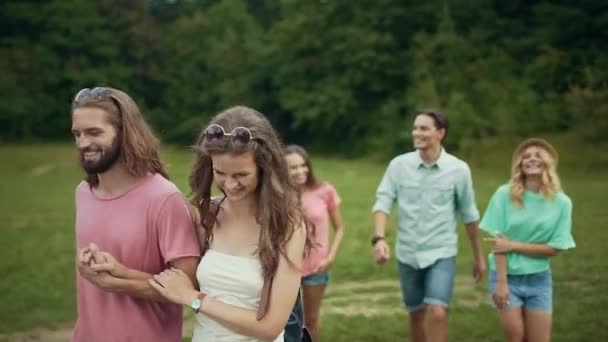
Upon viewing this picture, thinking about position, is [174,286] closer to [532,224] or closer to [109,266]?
[109,266]

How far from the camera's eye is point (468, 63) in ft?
118

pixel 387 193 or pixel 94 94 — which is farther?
pixel 387 193

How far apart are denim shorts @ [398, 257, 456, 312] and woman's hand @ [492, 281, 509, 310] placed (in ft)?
1.65

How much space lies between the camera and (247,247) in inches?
97.7

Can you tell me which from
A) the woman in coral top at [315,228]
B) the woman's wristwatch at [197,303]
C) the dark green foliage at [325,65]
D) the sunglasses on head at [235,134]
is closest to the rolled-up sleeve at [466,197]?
the woman in coral top at [315,228]

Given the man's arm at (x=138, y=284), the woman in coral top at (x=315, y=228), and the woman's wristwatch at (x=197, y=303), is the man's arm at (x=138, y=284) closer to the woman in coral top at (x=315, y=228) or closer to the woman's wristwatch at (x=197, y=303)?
the woman's wristwatch at (x=197, y=303)

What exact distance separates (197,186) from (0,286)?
23.2ft

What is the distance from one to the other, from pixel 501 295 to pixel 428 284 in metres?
0.68

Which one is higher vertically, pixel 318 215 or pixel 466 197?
pixel 466 197

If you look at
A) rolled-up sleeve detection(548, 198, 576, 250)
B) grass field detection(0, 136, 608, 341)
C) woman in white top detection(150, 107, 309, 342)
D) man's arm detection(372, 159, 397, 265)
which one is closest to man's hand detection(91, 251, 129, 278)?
woman in white top detection(150, 107, 309, 342)

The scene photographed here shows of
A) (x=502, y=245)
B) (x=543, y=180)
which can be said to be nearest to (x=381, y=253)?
(x=502, y=245)

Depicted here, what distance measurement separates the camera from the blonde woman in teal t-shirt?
174 inches

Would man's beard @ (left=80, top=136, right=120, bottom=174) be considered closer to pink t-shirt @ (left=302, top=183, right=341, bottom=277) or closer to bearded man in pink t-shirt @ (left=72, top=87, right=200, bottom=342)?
bearded man in pink t-shirt @ (left=72, top=87, right=200, bottom=342)

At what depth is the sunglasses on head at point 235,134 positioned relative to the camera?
2.42m
